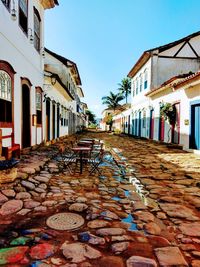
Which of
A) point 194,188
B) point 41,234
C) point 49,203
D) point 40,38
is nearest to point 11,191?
point 49,203

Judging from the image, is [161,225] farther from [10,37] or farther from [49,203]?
[10,37]

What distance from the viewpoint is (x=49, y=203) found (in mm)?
3930

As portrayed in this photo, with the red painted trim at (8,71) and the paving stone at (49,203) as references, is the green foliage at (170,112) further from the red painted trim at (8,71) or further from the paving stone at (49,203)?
the paving stone at (49,203)

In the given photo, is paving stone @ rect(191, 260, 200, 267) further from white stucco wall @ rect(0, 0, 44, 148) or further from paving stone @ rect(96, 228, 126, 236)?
white stucco wall @ rect(0, 0, 44, 148)

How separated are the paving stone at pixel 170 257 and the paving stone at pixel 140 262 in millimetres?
91

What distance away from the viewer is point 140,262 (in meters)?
2.31

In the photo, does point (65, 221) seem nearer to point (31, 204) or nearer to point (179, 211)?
point (31, 204)

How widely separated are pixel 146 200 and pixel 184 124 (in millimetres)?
8714

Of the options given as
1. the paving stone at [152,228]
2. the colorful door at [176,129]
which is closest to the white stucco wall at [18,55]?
the paving stone at [152,228]

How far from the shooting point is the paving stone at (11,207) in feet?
11.5

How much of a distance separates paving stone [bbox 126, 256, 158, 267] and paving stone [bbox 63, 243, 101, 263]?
0.33 m

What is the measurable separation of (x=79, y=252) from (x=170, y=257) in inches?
38.0

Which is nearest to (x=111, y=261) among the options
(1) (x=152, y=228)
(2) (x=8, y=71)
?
(1) (x=152, y=228)

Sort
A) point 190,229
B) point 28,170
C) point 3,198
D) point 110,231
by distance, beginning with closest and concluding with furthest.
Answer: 1. point 110,231
2. point 190,229
3. point 3,198
4. point 28,170
